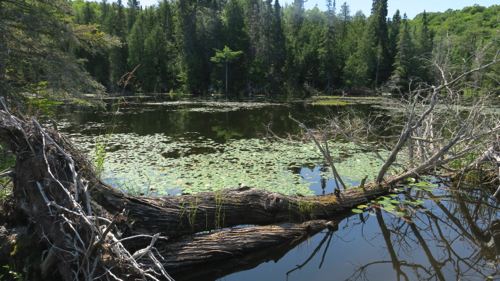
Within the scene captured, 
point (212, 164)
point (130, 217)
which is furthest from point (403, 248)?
point (212, 164)

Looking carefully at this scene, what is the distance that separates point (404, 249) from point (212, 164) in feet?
15.6

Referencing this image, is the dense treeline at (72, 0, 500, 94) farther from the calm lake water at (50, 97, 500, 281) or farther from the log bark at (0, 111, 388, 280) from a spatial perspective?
the log bark at (0, 111, 388, 280)

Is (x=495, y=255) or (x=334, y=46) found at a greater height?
(x=334, y=46)

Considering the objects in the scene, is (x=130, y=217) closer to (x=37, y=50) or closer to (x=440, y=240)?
(x=440, y=240)

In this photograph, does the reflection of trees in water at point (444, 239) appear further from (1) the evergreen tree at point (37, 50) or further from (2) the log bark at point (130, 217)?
(1) the evergreen tree at point (37, 50)

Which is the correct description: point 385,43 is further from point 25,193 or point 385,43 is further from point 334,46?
point 25,193

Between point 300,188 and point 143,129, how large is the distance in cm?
931

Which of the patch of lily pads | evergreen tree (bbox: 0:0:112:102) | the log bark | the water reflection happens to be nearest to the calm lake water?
the water reflection

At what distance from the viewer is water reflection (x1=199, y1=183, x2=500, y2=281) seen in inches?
144

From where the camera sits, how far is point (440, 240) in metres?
4.46

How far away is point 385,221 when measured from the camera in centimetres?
500

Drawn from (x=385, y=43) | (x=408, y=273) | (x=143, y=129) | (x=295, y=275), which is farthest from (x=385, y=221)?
(x=385, y=43)

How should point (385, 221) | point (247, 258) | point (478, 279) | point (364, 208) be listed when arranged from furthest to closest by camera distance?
point (364, 208), point (385, 221), point (247, 258), point (478, 279)

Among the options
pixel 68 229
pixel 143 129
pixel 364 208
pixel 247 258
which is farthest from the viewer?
pixel 143 129
